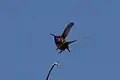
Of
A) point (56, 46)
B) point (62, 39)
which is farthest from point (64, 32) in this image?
point (56, 46)

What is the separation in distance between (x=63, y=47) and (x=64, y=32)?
51 centimetres

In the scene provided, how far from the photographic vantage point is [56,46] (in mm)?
4051

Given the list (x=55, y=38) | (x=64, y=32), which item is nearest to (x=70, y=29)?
(x=64, y=32)

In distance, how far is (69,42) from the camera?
3.92 m

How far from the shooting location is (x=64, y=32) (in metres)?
3.76

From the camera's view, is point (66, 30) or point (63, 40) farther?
point (63, 40)

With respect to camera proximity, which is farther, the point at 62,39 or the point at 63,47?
the point at 63,47

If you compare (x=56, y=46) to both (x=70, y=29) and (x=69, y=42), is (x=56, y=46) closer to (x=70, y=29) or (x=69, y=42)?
(x=69, y=42)

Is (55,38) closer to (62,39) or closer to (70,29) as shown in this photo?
(62,39)

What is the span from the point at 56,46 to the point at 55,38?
0.81ft

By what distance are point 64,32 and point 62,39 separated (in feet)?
0.54

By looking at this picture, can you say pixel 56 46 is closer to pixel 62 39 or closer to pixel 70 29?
pixel 62 39

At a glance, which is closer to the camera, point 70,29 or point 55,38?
point 70,29

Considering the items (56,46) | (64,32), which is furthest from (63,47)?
(64,32)
